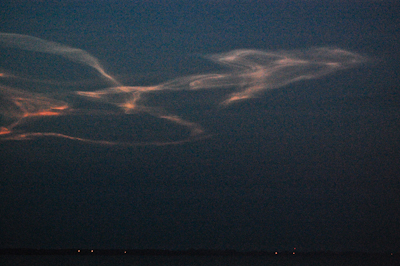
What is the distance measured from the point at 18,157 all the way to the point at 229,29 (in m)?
1.93

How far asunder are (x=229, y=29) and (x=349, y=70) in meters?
0.98

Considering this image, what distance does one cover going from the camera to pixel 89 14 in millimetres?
2578

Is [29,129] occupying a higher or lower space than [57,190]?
higher

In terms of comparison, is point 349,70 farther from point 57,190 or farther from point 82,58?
point 57,190

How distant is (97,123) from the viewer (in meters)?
2.58

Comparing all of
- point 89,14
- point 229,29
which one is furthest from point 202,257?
point 89,14

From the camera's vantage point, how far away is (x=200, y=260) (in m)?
2.63

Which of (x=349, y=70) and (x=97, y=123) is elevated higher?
(x=349, y=70)

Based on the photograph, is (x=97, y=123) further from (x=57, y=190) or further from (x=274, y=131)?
(x=274, y=131)

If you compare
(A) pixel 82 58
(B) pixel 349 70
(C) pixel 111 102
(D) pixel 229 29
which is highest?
(D) pixel 229 29

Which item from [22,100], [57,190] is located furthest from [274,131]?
[22,100]

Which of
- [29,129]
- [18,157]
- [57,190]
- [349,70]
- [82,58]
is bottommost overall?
[57,190]

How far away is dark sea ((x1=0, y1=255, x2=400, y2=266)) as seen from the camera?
8.43 ft

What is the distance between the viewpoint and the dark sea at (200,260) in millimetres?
2568
